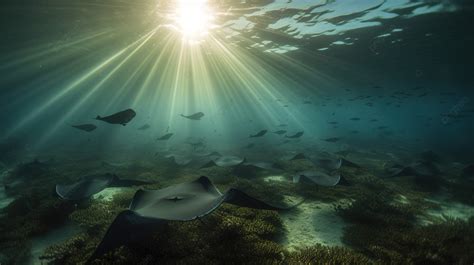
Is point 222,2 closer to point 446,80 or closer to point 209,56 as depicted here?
point 209,56

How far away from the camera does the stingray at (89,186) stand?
7.43 metres

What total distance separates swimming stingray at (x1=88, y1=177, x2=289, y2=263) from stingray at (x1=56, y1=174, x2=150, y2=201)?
61.8 inches

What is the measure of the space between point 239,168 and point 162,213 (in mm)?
9758

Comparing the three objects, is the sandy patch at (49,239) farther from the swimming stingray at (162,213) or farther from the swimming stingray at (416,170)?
the swimming stingray at (416,170)

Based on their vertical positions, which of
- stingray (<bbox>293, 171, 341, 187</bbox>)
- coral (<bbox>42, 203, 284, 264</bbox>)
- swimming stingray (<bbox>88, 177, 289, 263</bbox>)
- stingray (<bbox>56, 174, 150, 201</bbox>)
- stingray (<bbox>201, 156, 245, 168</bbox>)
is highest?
swimming stingray (<bbox>88, 177, 289, 263</bbox>)

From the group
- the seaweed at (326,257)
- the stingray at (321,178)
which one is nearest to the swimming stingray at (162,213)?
the seaweed at (326,257)

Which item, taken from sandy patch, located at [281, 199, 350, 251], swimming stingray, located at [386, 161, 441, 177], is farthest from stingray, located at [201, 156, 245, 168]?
swimming stingray, located at [386, 161, 441, 177]

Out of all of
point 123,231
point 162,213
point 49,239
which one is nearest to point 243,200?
point 162,213

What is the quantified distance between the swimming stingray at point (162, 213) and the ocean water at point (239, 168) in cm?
2

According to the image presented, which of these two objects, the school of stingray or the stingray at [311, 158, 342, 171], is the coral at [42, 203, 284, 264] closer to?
the school of stingray

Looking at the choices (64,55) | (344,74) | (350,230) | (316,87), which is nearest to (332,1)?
(350,230)

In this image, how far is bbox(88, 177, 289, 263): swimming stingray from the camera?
3.88 meters

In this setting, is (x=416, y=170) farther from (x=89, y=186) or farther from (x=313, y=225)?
(x=89, y=186)

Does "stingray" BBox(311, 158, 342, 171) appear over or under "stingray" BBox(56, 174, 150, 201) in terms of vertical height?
under
